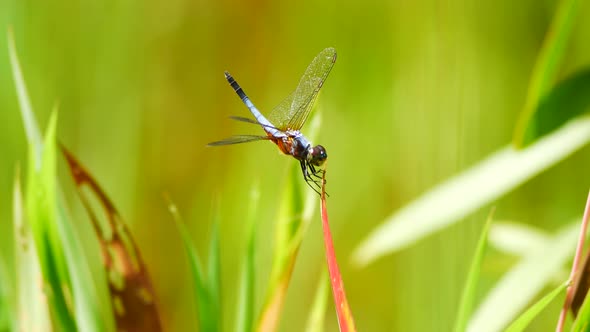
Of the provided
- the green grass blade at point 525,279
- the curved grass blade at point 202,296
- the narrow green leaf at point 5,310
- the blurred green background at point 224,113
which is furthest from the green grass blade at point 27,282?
the blurred green background at point 224,113

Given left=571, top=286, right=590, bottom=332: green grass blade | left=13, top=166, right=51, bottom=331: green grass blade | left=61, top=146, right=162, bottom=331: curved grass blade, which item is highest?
left=13, top=166, right=51, bottom=331: green grass blade

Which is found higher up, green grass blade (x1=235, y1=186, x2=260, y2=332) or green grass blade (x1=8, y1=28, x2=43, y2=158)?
green grass blade (x1=8, y1=28, x2=43, y2=158)

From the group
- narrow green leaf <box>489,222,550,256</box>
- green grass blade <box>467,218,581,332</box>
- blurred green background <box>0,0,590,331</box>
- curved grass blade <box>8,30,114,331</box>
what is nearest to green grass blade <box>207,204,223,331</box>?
curved grass blade <box>8,30,114,331</box>

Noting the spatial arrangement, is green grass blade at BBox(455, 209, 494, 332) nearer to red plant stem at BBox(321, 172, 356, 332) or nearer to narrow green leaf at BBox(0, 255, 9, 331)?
red plant stem at BBox(321, 172, 356, 332)

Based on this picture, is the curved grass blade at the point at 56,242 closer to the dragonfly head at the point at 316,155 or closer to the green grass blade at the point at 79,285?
the green grass blade at the point at 79,285

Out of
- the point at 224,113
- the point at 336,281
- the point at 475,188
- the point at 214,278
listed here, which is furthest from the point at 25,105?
the point at 224,113

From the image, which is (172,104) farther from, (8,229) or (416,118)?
(416,118)
